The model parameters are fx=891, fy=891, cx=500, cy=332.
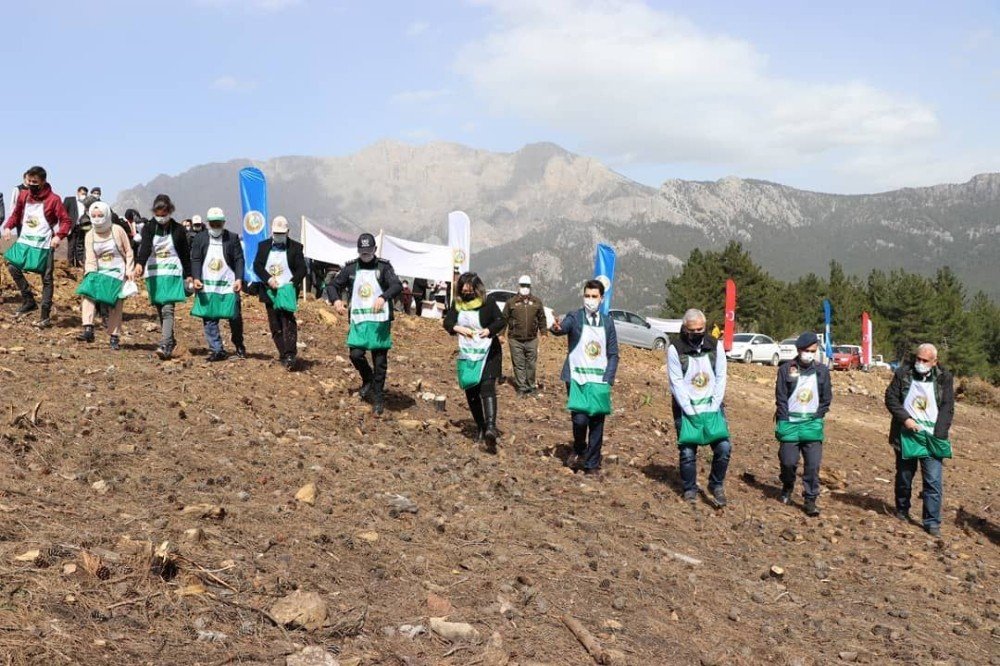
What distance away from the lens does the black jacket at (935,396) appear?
8.88 m

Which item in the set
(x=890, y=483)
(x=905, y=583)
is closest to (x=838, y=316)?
(x=890, y=483)

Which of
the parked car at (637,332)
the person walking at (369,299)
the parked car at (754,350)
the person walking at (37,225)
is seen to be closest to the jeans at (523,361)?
the person walking at (369,299)

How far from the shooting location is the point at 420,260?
22891 mm

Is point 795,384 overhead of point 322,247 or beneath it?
beneath

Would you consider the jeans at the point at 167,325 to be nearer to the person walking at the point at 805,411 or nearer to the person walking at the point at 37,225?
the person walking at the point at 37,225

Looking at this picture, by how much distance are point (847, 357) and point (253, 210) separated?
37607 mm

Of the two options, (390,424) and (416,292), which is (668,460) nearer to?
(390,424)

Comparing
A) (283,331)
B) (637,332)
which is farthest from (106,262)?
(637,332)

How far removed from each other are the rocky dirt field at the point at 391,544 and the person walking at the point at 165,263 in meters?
0.53

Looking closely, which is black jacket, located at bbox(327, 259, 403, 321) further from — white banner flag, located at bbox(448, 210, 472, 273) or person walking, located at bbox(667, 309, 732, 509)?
white banner flag, located at bbox(448, 210, 472, 273)

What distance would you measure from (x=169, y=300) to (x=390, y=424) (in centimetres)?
325

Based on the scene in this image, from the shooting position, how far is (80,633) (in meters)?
3.95

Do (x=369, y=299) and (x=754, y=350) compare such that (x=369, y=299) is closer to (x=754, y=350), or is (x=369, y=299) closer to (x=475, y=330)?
(x=475, y=330)

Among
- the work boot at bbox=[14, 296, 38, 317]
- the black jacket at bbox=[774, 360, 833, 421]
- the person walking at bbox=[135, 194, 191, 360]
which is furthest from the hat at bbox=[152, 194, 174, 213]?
the black jacket at bbox=[774, 360, 833, 421]
